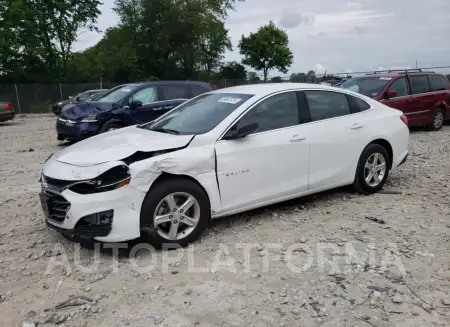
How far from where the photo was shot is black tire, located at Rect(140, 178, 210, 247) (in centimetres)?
396

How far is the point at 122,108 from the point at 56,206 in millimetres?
5823

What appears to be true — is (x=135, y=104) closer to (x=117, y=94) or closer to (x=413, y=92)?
(x=117, y=94)

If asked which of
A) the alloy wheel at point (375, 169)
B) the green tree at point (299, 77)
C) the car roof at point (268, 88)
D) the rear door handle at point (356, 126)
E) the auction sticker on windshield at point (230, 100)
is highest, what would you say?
the car roof at point (268, 88)

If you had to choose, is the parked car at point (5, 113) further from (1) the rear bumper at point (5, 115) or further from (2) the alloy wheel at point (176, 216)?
(2) the alloy wheel at point (176, 216)

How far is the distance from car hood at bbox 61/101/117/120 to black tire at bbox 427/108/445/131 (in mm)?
8709

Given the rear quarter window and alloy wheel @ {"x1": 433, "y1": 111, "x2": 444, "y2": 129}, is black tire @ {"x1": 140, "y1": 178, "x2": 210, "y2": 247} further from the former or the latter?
alloy wheel @ {"x1": 433, "y1": 111, "x2": 444, "y2": 129}

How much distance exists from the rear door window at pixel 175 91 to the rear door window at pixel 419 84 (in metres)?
5.94

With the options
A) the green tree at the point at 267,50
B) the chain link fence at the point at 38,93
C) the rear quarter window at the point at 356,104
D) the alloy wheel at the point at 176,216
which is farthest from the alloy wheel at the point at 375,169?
the green tree at the point at 267,50

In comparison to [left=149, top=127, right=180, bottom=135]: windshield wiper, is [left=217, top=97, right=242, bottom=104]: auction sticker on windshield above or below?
above

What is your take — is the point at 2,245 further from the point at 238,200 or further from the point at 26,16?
the point at 26,16

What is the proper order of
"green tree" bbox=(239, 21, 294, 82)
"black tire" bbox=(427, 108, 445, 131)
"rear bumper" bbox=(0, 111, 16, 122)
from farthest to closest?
1. "green tree" bbox=(239, 21, 294, 82)
2. "rear bumper" bbox=(0, 111, 16, 122)
3. "black tire" bbox=(427, 108, 445, 131)

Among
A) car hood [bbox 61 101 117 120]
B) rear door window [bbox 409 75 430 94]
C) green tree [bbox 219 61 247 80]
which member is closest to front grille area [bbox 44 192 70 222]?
car hood [bbox 61 101 117 120]

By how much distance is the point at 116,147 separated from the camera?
421cm

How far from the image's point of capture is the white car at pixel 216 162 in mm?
3879
